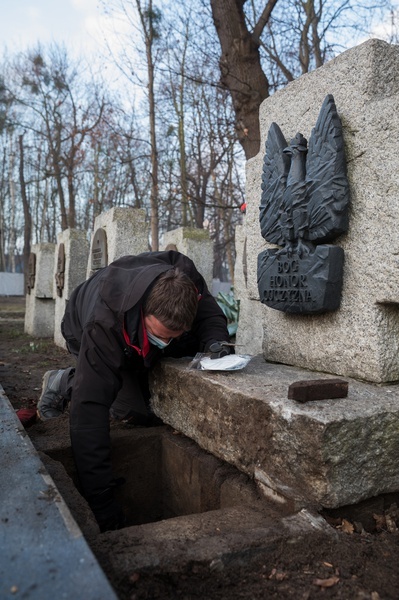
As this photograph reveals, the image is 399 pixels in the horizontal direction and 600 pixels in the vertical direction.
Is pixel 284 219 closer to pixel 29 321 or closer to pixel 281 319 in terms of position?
pixel 281 319

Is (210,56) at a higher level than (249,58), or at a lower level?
higher

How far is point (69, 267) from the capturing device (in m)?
7.66

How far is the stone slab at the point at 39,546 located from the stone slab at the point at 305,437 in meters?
0.72

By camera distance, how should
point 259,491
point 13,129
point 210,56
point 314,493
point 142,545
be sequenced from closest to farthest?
point 142,545 → point 314,493 → point 259,491 → point 210,56 → point 13,129

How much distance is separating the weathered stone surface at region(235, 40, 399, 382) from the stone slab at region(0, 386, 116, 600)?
49.8 inches

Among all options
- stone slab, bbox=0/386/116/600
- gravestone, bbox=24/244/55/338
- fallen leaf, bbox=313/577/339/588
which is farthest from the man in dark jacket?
gravestone, bbox=24/244/55/338

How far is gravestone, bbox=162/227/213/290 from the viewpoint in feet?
22.5

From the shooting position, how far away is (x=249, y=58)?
662 centimetres

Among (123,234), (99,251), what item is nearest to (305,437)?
(123,234)

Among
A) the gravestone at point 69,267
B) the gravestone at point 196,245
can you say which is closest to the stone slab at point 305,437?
the gravestone at point 196,245

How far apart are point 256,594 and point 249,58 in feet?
21.8

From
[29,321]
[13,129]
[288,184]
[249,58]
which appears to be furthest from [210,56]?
[13,129]

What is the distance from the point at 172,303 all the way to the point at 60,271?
618cm

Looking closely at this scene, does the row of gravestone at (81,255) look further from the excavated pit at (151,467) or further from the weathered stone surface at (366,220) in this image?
the weathered stone surface at (366,220)
